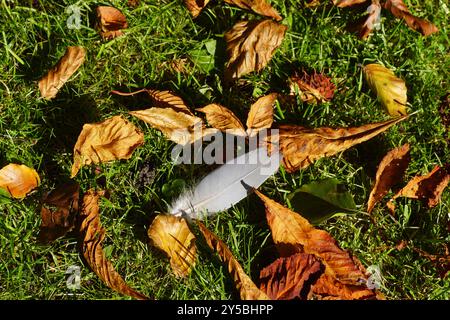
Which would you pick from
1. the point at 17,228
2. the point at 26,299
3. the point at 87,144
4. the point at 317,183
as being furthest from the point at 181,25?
the point at 26,299

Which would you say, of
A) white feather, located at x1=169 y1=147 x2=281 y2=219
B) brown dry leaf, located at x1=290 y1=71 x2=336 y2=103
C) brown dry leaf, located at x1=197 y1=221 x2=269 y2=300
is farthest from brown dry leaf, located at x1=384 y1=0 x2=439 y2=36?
brown dry leaf, located at x1=197 y1=221 x2=269 y2=300

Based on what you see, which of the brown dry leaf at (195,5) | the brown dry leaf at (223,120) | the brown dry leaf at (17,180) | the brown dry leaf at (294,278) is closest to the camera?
the brown dry leaf at (294,278)

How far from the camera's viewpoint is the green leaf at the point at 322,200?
7.55 feet

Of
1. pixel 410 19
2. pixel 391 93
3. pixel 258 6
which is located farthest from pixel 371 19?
pixel 258 6

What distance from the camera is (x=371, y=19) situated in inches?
105

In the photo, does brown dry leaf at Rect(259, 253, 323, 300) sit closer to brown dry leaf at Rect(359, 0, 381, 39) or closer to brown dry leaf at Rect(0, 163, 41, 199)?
brown dry leaf at Rect(0, 163, 41, 199)

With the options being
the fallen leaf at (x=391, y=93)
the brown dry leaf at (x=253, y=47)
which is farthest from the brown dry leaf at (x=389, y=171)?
the brown dry leaf at (x=253, y=47)

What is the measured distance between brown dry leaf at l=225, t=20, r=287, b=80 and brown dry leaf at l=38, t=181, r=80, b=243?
738 millimetres

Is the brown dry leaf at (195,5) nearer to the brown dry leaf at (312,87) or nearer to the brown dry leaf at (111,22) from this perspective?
the brown dry leaf at (111,22)

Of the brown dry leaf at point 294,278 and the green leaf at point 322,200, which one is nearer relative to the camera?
the brown dry leaf at point 294,278

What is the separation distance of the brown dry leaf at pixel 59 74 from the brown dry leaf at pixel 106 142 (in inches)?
9.7

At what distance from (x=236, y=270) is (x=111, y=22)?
3.56 feet

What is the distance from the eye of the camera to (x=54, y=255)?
90.1 inches

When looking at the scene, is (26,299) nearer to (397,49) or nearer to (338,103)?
(338,103)
